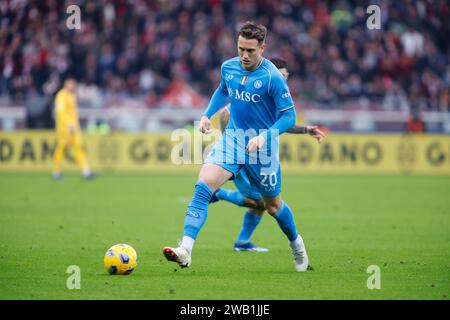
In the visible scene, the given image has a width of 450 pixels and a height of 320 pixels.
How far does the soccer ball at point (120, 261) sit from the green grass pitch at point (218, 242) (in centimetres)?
11

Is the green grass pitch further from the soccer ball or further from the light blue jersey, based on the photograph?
the light blue jersey

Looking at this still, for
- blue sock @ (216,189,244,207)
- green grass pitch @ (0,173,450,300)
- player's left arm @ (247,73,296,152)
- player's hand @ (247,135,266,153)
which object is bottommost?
green grass pitch @ (0,173,450,300)

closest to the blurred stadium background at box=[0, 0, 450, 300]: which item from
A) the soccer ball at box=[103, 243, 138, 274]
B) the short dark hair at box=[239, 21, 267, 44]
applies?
the soccer ball at box=[103, 243, 138, 274]

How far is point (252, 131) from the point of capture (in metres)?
9.35

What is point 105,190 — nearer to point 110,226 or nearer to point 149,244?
point 110,226

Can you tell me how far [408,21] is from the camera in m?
32.8

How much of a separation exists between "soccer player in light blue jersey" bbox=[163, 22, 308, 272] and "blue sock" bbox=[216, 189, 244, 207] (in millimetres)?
1779

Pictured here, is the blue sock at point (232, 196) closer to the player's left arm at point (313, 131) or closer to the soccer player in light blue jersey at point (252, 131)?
the player's left arm at point (313, 131)

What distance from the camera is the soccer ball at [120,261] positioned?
29.2 ft

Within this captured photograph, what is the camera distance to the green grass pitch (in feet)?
26.9

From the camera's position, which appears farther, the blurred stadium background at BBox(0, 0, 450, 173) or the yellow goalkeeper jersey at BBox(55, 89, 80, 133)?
the blurred stadium background at BBox(0, 0, 450, 173)

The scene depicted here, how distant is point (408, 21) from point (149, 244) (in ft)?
76.4

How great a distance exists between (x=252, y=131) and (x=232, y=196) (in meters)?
2.16
